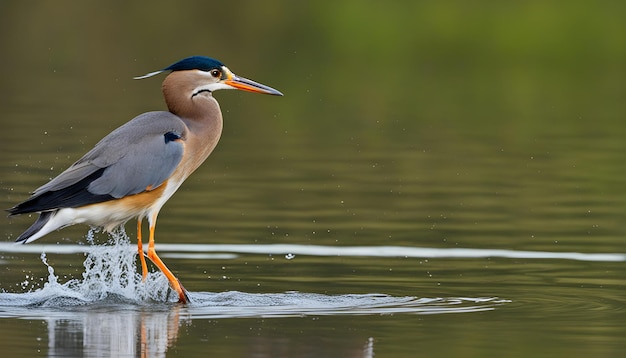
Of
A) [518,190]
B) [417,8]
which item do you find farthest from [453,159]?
[417,8]

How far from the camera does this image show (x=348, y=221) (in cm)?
1430

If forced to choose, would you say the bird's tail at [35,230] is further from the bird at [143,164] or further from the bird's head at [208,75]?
the bird's head at [208,75]

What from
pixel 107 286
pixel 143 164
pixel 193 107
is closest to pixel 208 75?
pixel 193 107

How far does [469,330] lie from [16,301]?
2908mm

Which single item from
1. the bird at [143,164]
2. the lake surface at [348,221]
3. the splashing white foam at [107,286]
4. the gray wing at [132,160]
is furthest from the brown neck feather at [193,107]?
the lake surface at [348,221]

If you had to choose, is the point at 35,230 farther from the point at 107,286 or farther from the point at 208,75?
the point at 208,75

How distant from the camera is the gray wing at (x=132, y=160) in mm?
10539

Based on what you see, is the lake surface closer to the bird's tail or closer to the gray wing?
the bird's tail

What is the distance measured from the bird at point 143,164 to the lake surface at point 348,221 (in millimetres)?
410

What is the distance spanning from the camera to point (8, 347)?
8727 millimetres

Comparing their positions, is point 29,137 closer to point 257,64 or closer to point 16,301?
point 16,301

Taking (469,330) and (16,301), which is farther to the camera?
(16,301)

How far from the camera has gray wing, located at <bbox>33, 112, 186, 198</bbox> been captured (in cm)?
1054

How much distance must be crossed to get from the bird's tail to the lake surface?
37cm
